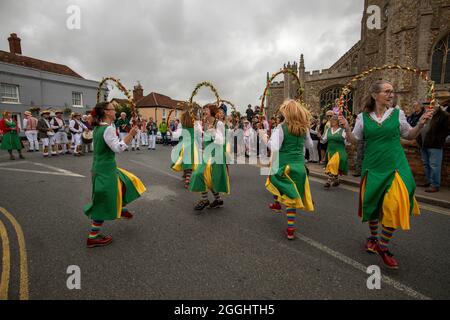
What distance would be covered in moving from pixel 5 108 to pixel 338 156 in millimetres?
28882

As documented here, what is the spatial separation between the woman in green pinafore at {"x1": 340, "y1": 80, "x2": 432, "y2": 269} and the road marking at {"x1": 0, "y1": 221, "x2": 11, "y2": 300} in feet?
13.7

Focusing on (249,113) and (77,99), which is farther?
(77,99)

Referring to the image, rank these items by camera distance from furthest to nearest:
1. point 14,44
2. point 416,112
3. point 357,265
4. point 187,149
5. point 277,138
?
point 14,44, point 187,149, point 416,112, point 277,138, point 357,265

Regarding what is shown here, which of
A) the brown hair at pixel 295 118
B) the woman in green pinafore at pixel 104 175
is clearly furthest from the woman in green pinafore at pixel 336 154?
the woman in green pinafore at pixel 104 175

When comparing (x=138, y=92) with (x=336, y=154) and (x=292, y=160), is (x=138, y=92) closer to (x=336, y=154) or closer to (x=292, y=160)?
(x=336, y=154)

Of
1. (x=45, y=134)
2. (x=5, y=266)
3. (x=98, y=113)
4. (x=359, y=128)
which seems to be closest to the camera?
(x=5, y=266)

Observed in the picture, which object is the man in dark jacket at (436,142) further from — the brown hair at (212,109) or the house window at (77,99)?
the house window at (77,99)

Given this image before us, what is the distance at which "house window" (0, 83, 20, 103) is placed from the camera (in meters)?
22.4

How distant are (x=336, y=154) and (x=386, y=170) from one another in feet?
12.5

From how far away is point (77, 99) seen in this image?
29.1m

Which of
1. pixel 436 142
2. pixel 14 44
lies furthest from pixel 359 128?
pixel 14 44
